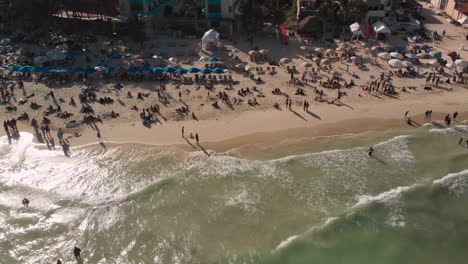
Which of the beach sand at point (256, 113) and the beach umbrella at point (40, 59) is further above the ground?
the beach umbrella at point (40, 59)

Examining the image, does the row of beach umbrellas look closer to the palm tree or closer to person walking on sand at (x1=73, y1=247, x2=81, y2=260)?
the palm tree

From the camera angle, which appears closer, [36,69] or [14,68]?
[36,69]

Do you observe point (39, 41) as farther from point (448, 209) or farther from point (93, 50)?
point (448, 209)

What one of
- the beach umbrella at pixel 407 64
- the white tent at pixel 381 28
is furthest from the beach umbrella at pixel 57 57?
the white tent at pixel 381 28

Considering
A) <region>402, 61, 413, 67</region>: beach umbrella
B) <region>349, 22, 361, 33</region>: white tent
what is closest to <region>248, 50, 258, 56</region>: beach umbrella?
<region>349, 22, 361, 33</region>: white tent

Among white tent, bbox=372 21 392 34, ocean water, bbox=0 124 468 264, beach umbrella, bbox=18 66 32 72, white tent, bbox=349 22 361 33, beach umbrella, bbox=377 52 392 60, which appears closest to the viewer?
ocean water, bbox=0 124 468 264

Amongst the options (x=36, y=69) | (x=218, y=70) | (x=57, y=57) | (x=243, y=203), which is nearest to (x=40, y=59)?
(x=36, y=69)

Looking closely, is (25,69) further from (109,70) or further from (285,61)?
(285,61)

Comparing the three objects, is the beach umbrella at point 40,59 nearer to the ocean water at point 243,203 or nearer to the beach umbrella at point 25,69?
the beach umbrella at point 25,69
